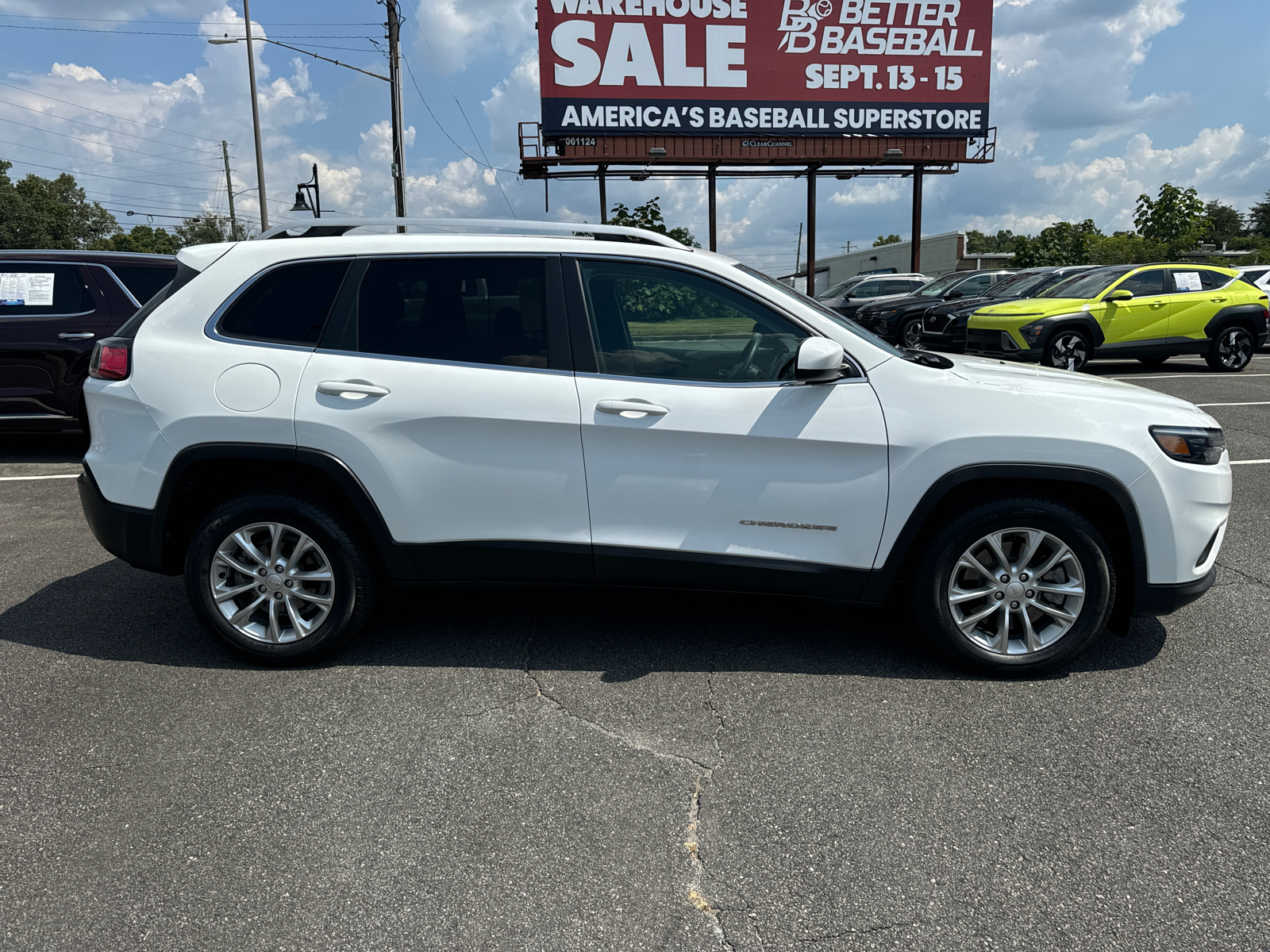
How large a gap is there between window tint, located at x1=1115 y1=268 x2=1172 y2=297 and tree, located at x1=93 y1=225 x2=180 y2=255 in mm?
94502

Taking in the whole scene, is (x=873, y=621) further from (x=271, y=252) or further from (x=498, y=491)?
(x=271, y=252)

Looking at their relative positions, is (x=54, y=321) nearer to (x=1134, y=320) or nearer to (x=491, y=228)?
(x=491, y=228)

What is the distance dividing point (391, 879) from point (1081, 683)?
2.74m

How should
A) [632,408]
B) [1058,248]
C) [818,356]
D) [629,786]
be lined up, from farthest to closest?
1. [1058,248]
2. [632,408]
3. [818,356]
4. [629,786]

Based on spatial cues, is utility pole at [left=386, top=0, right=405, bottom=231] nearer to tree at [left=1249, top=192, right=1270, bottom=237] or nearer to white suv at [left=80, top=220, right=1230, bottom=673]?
white suv at [left=80, top=220, right=1230, bottom=673]

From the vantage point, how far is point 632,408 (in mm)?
3461

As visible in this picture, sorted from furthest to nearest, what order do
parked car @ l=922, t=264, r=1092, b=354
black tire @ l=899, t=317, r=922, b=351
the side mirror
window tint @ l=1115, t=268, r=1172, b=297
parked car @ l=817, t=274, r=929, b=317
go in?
parked car @ l=817, t=274, r=929, b=317
black tire @ l=899, t=317, r=922, b=351
parked car @ l=922, t=264, r=1092, b=354
window tint @ l=1115, t=268, r=1172, b=297
the side mirror

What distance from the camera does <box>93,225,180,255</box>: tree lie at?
92.7 m

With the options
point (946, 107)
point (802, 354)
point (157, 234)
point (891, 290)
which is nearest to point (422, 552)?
point (802, 354)

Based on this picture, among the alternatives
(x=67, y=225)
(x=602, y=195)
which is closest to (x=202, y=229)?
(x=67, y=225)

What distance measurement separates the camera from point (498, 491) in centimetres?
358

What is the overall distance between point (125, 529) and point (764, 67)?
26.3 metres

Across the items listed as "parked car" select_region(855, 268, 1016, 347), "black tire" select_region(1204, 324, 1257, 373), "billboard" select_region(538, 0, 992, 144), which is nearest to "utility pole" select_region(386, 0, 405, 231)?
"billboard" select_region(538, 0, 992, 144)

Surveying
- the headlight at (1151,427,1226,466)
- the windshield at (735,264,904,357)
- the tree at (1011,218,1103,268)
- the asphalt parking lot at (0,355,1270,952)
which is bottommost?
the asphalt parking lot at (0,355,1270,952)
